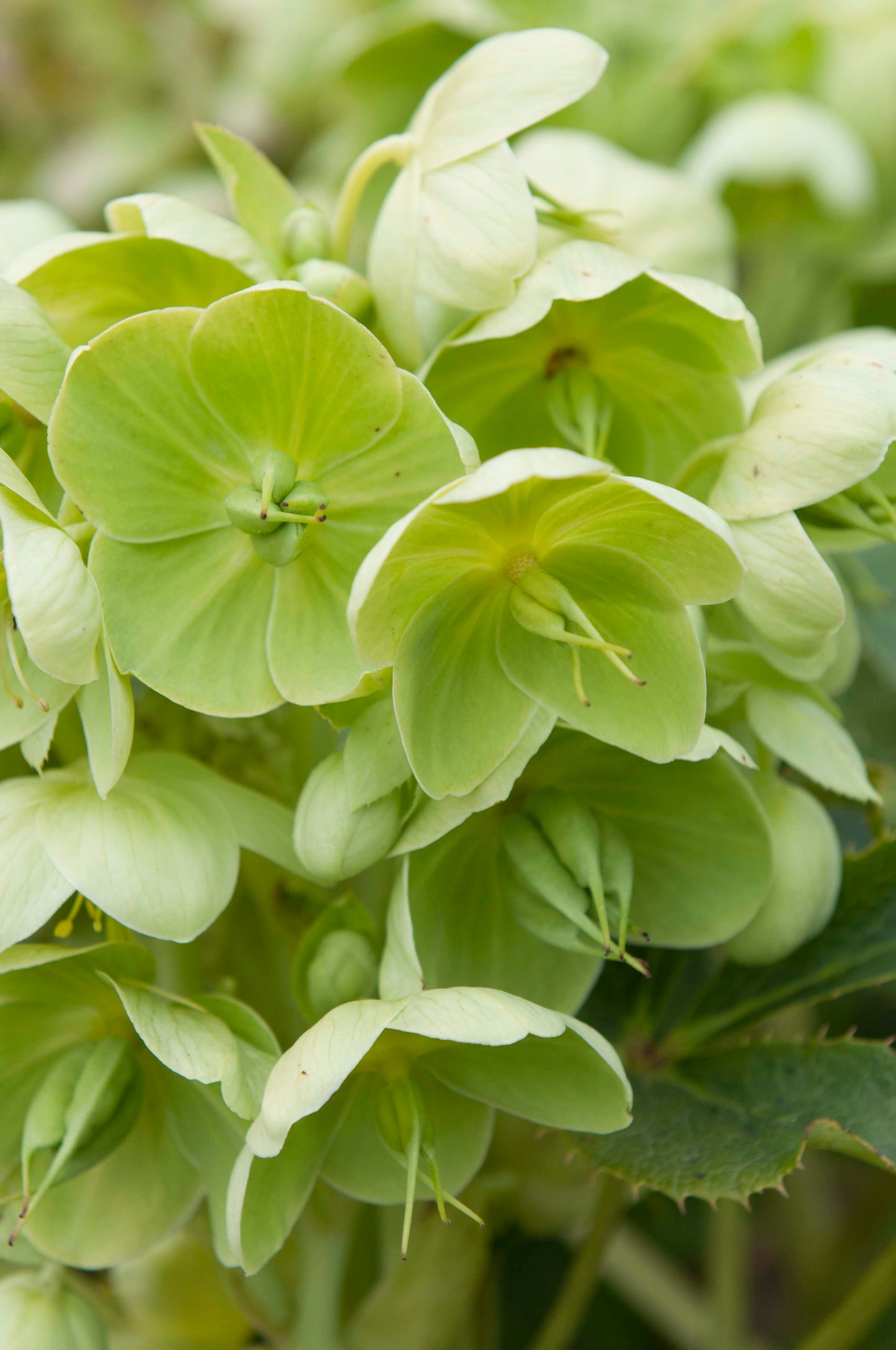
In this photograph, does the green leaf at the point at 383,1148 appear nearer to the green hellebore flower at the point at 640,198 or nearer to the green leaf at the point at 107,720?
the green leaf at the point at 107,720

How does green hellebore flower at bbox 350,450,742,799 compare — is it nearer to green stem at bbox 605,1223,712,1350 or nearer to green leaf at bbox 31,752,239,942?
green leaf at bbox 31,752,239,942

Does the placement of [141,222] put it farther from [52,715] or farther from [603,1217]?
[603,1217]

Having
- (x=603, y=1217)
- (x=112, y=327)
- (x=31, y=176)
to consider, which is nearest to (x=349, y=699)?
(x=112, y=327)

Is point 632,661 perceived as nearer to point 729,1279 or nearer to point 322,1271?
point 322,1271

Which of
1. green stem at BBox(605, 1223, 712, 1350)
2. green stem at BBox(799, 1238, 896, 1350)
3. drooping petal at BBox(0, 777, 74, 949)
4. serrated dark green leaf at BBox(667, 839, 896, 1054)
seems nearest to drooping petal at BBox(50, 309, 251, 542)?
drooping petal at BBox(0, 777, 74, 949)

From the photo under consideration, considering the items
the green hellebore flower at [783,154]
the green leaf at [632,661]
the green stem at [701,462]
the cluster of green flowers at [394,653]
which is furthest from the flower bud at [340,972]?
the green hellebore flower at [783,154]

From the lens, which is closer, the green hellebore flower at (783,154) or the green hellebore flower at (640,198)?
the green hellebore flower at (640,198)
